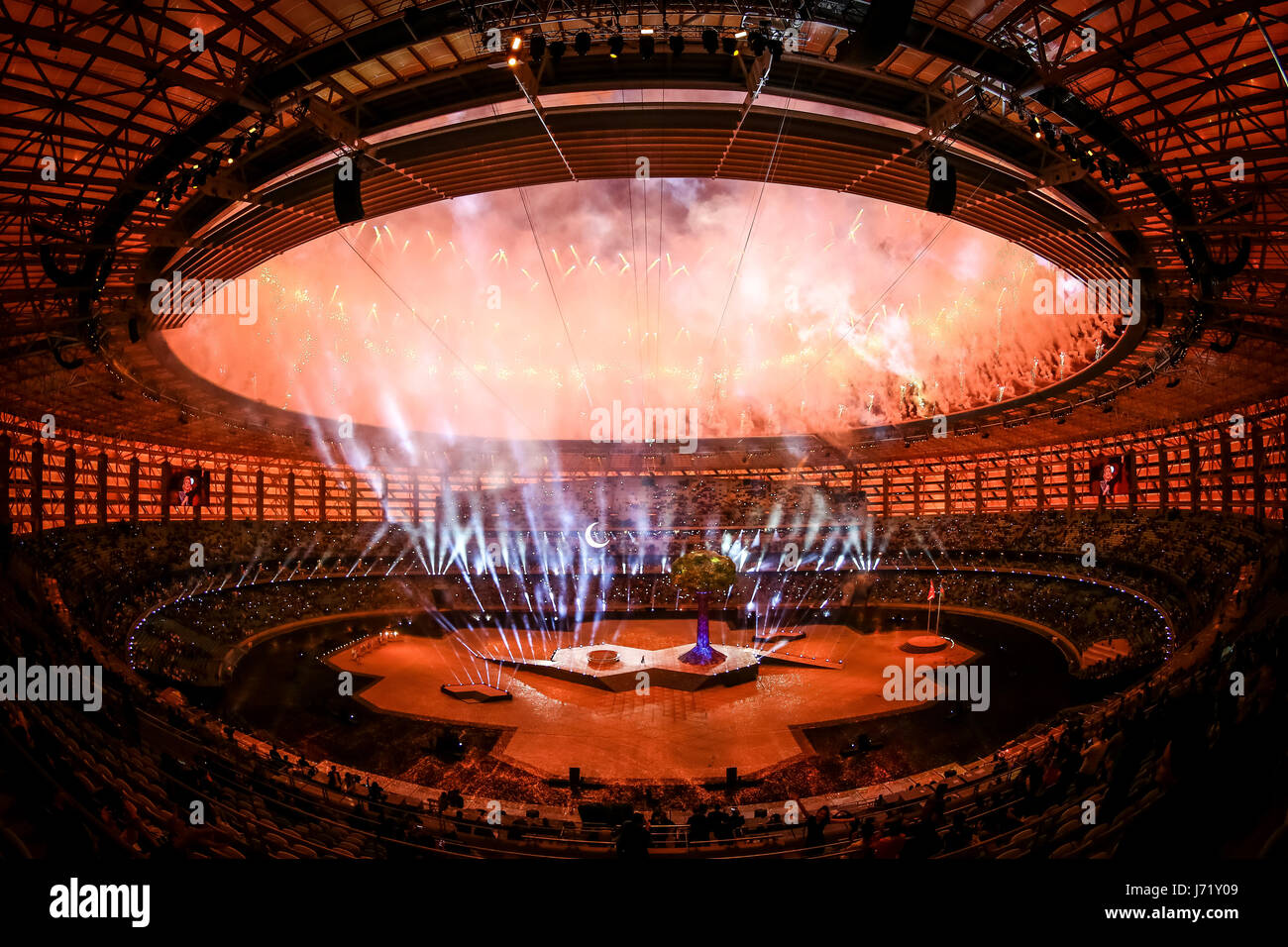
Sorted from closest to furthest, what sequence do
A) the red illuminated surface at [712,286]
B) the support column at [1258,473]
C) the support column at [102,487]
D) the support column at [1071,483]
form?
1. the support column at [1258,473]
2. the support column at [102,487]
3. the red illuminated surface at [712,286]
4. the support column at [1071,483]

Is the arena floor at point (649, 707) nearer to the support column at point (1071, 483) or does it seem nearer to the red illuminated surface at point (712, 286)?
the red illuminated surface at point (712, 286)

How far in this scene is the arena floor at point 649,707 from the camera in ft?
65.6

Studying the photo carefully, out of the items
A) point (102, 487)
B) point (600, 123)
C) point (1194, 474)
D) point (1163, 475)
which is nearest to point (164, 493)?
point (102, 487)

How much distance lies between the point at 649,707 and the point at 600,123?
18.3 meters

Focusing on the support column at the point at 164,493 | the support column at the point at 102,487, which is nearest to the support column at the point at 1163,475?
the support column at the point at 164,493

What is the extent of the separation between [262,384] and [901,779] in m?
39.6

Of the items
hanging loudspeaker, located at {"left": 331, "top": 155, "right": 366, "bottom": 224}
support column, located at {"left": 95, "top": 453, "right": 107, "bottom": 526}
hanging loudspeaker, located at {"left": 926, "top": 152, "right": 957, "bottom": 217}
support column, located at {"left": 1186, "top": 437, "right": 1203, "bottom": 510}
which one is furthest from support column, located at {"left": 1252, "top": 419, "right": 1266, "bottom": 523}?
support column, located at {"left": 95, "top": 453, "right": 107, "bottom": 526}

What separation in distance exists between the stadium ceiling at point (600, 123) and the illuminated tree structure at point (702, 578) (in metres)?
15.5

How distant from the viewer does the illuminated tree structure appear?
1158 inches

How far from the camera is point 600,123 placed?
633 inches

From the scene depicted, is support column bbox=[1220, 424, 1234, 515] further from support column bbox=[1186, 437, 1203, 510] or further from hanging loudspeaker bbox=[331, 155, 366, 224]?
hanging loudspeaker bbox=[331, 155, 366, 224]

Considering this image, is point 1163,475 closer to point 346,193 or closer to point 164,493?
point 346,193
